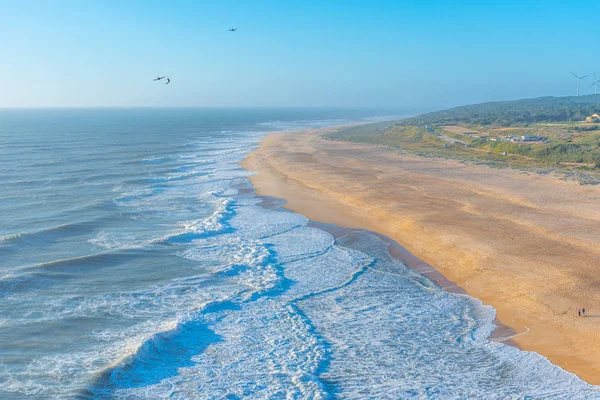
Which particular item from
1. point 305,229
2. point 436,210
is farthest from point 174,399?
point 436,210

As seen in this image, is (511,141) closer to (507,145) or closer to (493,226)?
(507,145)

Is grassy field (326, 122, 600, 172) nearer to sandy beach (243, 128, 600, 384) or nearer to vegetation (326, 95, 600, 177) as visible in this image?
vegetation (326, 95, 600, 177)

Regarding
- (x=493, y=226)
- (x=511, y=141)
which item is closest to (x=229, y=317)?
(x=493, y=226)

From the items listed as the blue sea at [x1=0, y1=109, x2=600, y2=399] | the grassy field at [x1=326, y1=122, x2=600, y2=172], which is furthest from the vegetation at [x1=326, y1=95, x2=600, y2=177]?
the blue sea at [x1=0, y1=109, x2=600, y2=399]

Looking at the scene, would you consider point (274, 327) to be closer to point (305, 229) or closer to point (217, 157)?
point (305, 229)

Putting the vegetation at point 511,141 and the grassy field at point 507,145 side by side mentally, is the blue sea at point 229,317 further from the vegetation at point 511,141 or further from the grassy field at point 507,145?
the vegetation at point 511,141
